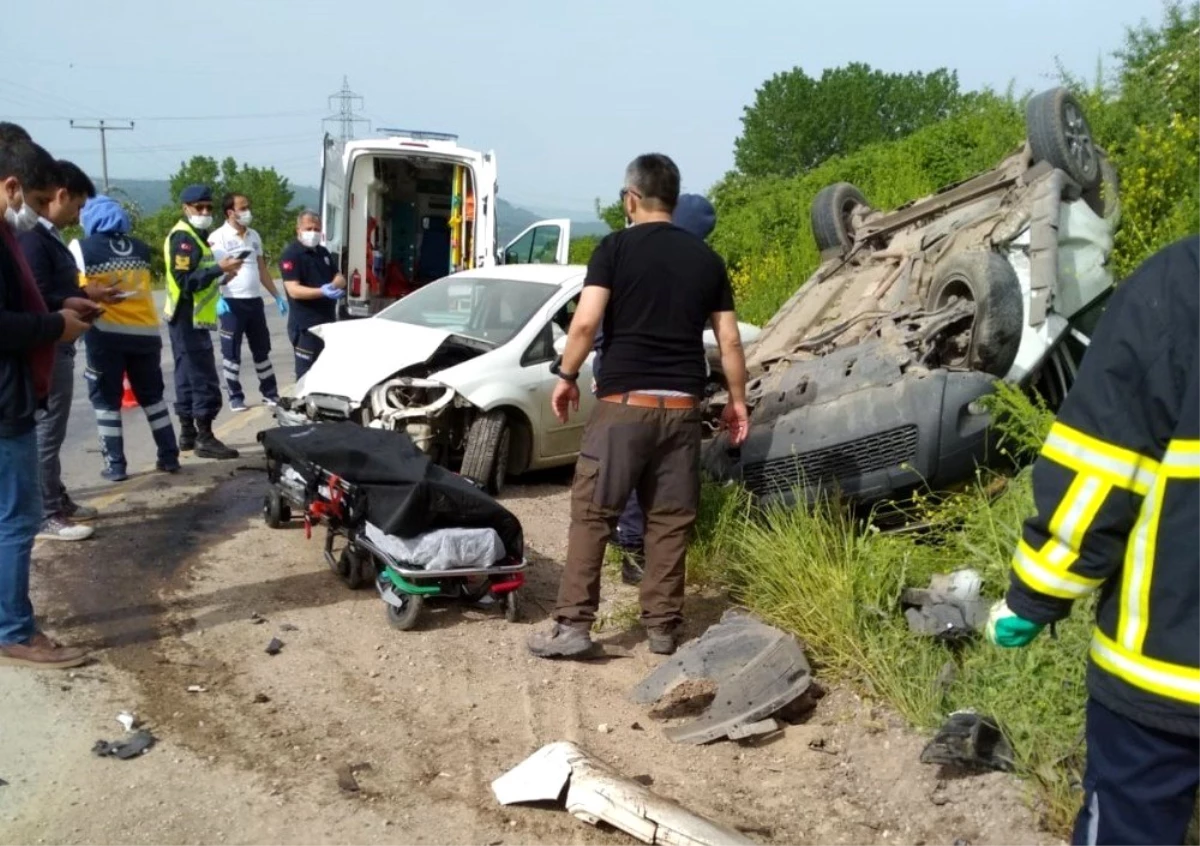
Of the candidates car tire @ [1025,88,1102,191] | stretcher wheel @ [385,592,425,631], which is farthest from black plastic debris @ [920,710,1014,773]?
car tire @ [1025,88,1102,191]

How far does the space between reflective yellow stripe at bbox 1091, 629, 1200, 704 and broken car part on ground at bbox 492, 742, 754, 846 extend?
1456mm

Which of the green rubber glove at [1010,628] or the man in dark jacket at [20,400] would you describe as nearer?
the green rubber glove at [1010,628]

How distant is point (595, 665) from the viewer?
190 inches

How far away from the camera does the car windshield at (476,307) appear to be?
7799mm

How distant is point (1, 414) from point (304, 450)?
1617mm

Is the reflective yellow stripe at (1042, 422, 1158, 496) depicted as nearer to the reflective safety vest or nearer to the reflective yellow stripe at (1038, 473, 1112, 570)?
the reflective yellow stripe at (1038, 473, 1112, 570)

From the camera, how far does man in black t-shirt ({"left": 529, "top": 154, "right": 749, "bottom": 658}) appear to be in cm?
473

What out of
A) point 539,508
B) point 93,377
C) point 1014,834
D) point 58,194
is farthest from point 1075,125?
point 93,377

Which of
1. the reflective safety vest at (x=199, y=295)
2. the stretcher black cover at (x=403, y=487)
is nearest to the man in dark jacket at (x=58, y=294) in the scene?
the stretcher black cover at (x=403, y=487)

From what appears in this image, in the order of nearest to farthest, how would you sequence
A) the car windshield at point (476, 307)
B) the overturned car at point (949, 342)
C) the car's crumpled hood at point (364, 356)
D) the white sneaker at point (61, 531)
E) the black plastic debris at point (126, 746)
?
the black plastic debris at point (126, 746)
the overturned car at point (949, 342)
the white sneaker at point (61, 531)
the car's crumpled hood at point (364, 356)
the car windshield at point (476, 307)

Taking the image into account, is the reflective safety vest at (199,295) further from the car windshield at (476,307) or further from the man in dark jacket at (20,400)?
the man in dark jacket at (20,400)

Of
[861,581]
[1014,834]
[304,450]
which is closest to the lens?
[1014,834]

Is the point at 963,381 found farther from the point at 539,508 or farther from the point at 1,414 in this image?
the point at 1,414

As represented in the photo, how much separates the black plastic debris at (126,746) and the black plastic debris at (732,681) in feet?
5.94
